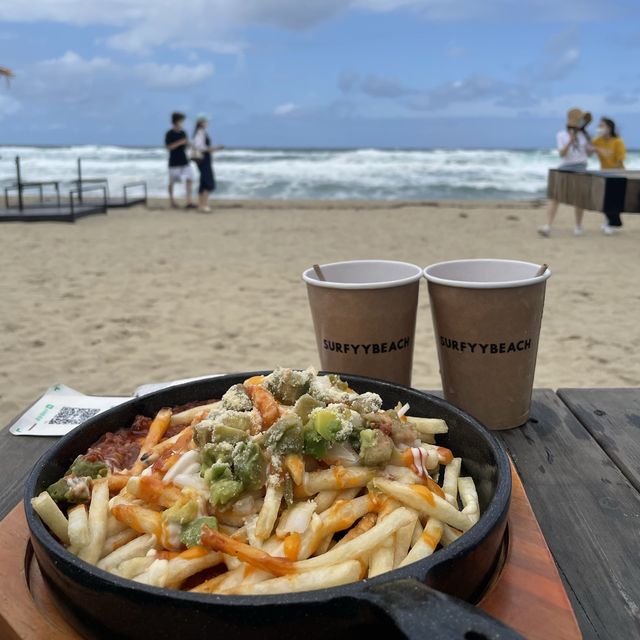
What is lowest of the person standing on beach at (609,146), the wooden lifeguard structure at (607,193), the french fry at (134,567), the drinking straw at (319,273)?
the french fry at (134,567)

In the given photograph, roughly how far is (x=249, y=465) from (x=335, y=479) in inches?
6.0

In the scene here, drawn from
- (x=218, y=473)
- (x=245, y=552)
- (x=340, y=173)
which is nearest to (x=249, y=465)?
(x=218, y=473)

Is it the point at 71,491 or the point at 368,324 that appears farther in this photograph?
the point at 368,324

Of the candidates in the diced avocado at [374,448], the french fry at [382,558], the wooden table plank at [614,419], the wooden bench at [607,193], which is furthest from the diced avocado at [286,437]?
the wooden bench at [607,193]

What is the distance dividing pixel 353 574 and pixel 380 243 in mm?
11182

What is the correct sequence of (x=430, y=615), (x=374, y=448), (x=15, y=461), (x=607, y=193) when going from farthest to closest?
(x=607, y=193) < (x=15, y=461) < (x=374, y=448) < (x=430, y=615)

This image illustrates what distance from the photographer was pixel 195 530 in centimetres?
101

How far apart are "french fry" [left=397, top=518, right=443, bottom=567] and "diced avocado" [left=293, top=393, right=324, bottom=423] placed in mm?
283

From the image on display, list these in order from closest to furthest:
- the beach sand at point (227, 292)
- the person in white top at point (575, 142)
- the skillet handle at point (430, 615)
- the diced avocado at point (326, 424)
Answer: the skillet handle at point (430, 615) → the diced avocado at point (326, 424) → the beach sand at point (227, 292) → the person in white top at point (575, 142)

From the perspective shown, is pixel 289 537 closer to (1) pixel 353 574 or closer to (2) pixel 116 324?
(1) pixel 353 574

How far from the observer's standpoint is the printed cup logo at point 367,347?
1.77 m

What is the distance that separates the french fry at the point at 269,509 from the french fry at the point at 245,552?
0.04 meters

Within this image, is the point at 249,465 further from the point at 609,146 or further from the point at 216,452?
the point at 609,146

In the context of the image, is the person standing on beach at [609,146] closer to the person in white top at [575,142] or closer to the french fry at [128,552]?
the person in white top at [575,142]
